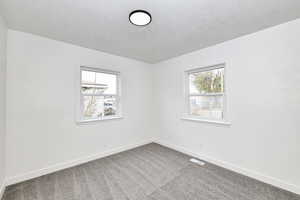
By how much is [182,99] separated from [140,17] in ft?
6.95

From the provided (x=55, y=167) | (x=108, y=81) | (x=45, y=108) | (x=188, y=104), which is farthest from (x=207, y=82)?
(x=55, y=167)

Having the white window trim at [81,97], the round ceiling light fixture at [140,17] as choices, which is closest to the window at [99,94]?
the white window trim at [81,97]

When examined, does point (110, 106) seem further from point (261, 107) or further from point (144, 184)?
point (261, 107)

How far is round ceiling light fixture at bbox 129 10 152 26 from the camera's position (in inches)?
64.5

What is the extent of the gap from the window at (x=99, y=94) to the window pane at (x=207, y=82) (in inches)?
76.6

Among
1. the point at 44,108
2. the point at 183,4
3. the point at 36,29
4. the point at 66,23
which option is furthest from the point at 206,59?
the point at 44,108

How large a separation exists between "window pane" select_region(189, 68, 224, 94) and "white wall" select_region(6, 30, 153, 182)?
205cm

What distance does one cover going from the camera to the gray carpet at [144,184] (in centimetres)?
174

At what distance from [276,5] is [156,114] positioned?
3194 mm

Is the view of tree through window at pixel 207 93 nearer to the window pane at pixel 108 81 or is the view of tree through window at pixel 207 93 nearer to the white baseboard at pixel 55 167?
the window pane at pixel 108 81

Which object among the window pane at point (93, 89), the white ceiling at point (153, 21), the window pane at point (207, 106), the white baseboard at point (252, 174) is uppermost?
the white ceiling at point (153, 21)

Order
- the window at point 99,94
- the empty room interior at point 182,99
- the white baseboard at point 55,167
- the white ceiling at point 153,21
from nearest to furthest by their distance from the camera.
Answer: the white ceiling at point 153,21 → the empty room interior at point 182,99 → the white baseboard at point 55,167 → the window at point 99,94

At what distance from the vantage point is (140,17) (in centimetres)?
170

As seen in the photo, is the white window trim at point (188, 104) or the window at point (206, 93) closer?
the white window trim at point (188, 104)
